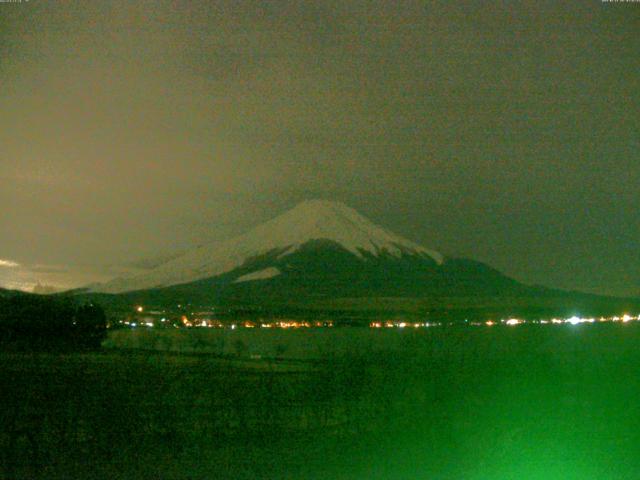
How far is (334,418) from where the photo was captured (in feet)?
46.5

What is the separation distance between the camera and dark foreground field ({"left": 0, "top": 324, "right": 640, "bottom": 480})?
413 inches

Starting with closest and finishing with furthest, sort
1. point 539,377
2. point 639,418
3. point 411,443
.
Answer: point 411,443
point 639,418
point 539,377

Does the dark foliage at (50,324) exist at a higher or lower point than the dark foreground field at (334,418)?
higher

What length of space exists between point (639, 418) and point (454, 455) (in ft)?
15.2

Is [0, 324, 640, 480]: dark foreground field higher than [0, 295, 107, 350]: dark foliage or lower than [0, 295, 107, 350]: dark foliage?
lower

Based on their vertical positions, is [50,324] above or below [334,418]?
above

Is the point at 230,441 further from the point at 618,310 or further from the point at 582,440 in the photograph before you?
the point at 618,310

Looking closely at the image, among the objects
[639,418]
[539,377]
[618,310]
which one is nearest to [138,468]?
[639,418]

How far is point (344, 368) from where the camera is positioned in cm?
1689

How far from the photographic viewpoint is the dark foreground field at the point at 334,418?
34.4 ft

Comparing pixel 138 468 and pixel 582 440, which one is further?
pixel 582 440

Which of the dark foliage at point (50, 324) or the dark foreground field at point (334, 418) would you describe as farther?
the dark foliage at point (50, 324)

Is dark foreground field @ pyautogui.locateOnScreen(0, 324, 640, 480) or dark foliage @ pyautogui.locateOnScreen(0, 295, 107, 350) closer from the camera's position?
dark foreground field @ pyautogui.locateOnScreen(0, 324, 640, 480)

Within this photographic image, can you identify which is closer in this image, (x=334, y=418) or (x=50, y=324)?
(x=334, y=418)
